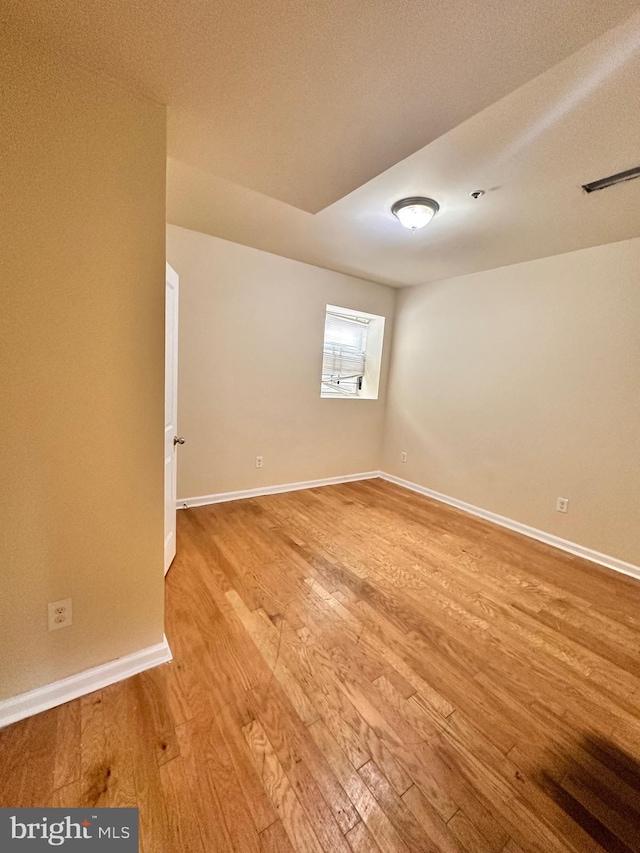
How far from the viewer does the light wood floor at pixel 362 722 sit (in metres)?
0.93

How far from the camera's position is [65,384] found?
1.10 metres

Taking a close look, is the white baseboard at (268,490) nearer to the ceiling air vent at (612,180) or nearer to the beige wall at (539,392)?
the beige wall at (539,392)

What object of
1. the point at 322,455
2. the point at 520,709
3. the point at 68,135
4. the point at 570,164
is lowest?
the point at 520,709

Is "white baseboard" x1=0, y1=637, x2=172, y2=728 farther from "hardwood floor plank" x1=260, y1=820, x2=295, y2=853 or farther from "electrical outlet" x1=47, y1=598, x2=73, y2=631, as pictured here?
"hardwood floor plank" x1=260, y1=820, x2=295, y2=853

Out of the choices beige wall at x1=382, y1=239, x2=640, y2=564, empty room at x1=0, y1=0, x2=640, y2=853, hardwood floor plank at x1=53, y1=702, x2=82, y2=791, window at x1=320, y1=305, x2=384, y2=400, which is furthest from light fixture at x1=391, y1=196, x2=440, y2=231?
hardwood floor plank at x1=53, y1=702, x2=82, y2=791

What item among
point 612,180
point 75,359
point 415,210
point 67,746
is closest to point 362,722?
point 67,746

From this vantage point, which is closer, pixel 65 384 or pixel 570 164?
pixel 65 384

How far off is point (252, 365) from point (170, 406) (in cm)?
143

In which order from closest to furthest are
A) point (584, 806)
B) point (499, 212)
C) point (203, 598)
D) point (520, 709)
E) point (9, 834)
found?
point (9, 834)
point (584, 806)
point (520, 709)
point (203, 598)
point (499, 212)

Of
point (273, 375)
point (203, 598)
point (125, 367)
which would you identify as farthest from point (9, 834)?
point (273, 375)

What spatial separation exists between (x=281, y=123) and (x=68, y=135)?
0.76 metres

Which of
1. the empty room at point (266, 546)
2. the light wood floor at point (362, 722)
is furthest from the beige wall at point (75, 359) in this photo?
the light wood floor at point (362, 722)

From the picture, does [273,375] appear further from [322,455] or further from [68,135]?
[68,135]

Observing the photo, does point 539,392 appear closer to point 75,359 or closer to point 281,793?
point 281,793
